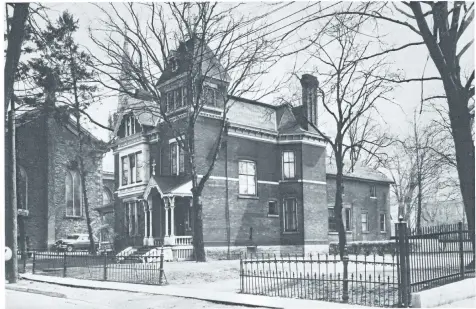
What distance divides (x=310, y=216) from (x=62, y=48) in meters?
17.6

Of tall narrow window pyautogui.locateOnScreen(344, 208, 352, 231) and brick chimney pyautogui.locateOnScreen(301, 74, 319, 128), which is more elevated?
brick chimney pyautogui.locateOnScreen(301, 74, 319, 128)

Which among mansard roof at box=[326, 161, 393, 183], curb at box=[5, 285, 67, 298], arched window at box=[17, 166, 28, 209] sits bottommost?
curb at box=[5, 285, 67, 298]

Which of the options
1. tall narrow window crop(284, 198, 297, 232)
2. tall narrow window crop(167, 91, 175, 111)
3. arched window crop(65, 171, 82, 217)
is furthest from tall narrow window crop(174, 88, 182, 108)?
tall narrow window crop(284, 198, 297, 232)

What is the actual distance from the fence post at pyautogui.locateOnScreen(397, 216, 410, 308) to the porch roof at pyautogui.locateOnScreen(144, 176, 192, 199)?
1679 centimetres

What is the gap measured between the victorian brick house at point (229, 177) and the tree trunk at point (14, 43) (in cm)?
1110

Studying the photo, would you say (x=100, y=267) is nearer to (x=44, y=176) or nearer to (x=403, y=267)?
(x=44, y=176)

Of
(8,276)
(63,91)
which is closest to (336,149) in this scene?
(63,91)

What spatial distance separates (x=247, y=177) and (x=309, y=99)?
5934 mm

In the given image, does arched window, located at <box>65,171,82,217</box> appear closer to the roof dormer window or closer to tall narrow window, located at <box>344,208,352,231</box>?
the roof dormer window

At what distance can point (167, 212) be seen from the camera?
85.3 feet

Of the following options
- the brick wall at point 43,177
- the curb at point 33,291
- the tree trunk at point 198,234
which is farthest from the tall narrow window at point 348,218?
the curb at point 33,291

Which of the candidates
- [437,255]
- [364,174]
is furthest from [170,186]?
[437,255]

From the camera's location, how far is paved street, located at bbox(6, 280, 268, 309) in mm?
11359

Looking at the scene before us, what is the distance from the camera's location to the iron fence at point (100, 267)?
52.0 feet
